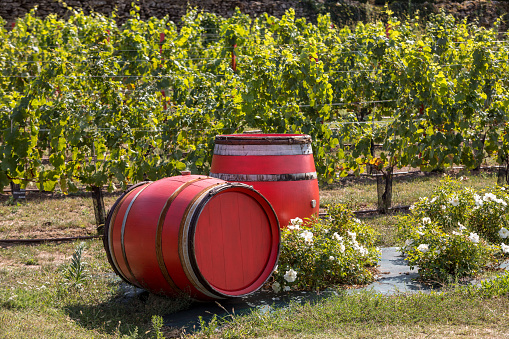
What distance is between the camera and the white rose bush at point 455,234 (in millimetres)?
4238

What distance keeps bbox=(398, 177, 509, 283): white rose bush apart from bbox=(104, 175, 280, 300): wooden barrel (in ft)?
3.64

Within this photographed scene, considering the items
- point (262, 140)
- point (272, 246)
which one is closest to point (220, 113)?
point (262, 140)

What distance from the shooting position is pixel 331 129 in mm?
6922

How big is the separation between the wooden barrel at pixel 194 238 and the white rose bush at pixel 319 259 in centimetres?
21

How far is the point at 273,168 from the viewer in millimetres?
4660

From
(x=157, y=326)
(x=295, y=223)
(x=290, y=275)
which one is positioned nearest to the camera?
(x=157, y=326)

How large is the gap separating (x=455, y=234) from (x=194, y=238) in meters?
1.92

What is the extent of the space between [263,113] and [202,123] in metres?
0.65

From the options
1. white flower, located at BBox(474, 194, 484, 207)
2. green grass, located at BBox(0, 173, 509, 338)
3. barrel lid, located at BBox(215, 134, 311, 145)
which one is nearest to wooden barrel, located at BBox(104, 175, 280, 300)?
green grass, located at BBox(0, 173, 509, 338)

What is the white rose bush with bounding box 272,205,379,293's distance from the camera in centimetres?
414

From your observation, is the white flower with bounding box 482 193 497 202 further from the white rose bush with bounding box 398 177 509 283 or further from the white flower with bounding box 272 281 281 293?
the white flower with bounding box 272 281 281 293

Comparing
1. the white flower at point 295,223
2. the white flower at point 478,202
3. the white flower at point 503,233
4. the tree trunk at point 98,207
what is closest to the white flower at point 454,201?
the white flower at point 478,202

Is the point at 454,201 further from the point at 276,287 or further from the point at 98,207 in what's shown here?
the point at 98,207

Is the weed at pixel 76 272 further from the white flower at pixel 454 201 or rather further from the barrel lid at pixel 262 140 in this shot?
the white flower at pixel 454 201
